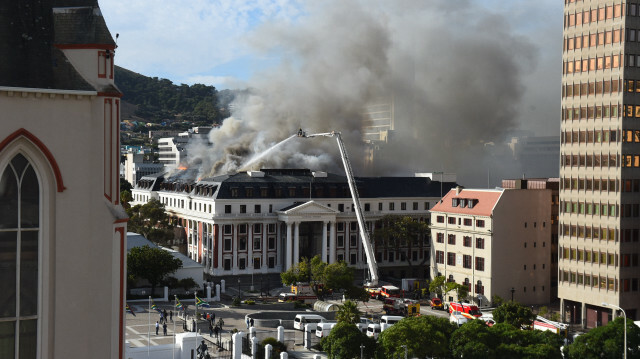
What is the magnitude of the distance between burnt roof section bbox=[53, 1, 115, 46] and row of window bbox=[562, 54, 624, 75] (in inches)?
2260

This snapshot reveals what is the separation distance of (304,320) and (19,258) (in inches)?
1872

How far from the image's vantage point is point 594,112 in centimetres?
7019

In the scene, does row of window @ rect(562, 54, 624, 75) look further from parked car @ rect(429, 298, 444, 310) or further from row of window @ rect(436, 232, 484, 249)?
parked car @ rect(429, 298, 444, 310)

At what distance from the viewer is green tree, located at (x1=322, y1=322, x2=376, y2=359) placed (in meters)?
47.5

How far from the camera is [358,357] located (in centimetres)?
4831

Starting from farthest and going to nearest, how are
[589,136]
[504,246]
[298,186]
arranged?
[298,186] < [504,246] < [589,136]

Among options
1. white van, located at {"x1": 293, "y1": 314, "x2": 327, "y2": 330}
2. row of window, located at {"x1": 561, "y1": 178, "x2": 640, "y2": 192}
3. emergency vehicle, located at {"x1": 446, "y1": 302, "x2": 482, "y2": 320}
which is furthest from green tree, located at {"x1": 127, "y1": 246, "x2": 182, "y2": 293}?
row of window, located at {"x1": 561, "y1": 178, "x2": 640, "y2": 192}

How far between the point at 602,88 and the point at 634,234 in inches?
484

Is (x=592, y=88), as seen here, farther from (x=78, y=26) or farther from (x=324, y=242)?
(x=78, y=26)

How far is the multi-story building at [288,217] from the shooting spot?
94062mm

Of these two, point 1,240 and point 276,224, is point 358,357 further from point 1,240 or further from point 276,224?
point 276,224

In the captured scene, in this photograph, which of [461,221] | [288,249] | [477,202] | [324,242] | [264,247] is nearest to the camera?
[477,202]

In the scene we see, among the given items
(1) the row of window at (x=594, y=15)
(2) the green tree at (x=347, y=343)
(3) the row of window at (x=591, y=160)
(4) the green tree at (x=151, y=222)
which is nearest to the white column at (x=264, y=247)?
(4) the green tree at (x=151, y=222)

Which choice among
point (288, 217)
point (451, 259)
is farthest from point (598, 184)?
point (288, 217)
